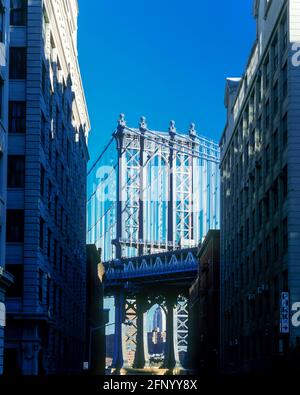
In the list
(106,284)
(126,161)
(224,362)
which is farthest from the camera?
(126,161)

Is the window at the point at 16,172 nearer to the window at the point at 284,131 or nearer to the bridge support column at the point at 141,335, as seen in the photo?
the window at the point at 284,131

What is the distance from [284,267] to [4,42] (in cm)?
Result: 2116

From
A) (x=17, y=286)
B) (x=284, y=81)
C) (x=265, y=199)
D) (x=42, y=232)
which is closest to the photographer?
(x=17, y=286)

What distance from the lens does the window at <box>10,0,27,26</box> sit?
180 feet

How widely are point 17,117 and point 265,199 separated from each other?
55.9ft

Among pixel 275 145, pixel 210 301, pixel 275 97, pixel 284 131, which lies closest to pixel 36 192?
pixel 284 131

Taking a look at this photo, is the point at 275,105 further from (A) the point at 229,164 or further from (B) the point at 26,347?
(A) the point at 229,164

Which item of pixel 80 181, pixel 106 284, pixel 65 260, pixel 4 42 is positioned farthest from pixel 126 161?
pixel 4 42

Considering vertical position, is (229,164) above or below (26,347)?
above

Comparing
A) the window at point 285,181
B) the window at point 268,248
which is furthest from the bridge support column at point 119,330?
the window at point 285,181

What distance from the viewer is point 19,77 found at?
5450 cm

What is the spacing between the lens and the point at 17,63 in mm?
54562

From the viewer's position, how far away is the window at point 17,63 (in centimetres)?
5453

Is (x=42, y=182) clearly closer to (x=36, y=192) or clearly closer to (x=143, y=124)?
(x=36, y=192)
